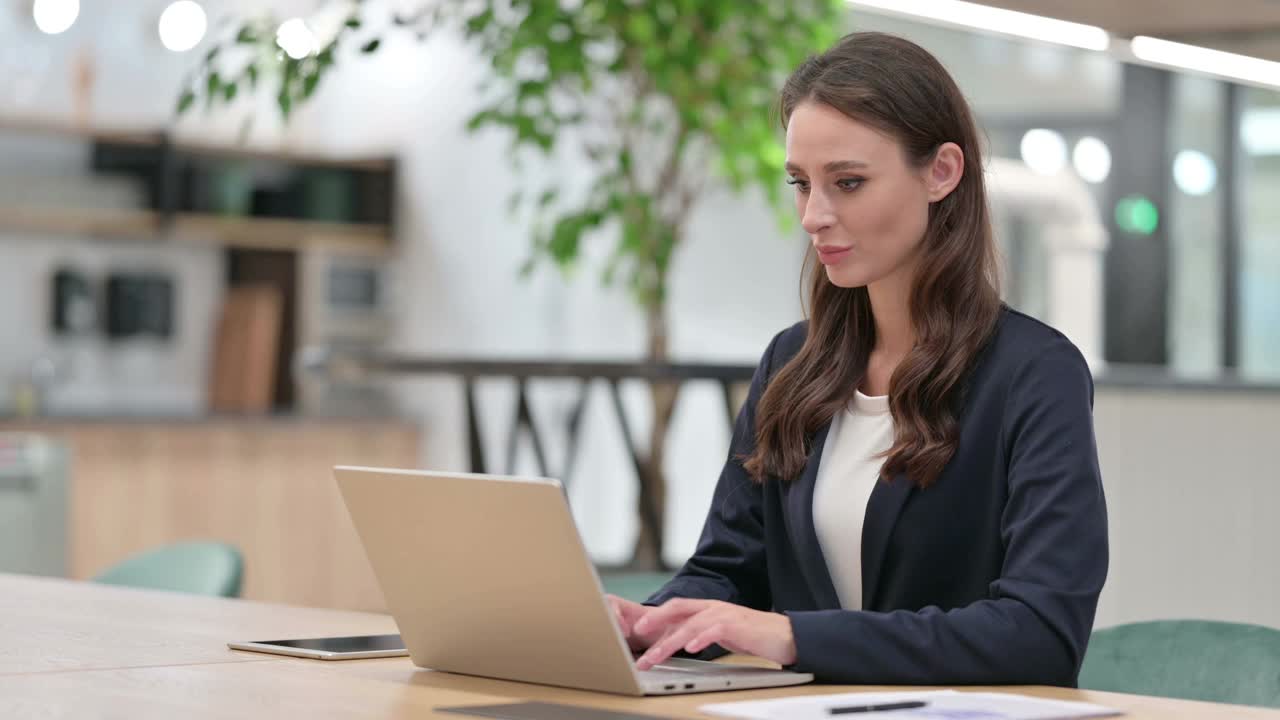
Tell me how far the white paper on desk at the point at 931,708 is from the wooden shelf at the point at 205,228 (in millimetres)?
5831

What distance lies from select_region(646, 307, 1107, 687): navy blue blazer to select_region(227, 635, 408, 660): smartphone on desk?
258mm

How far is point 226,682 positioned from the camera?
61.1 inches

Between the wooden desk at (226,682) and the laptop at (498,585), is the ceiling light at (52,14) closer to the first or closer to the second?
the wooden desk at (226,682)

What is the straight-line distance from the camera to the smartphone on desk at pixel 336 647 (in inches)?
67.7

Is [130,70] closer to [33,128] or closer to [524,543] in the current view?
[33,128]

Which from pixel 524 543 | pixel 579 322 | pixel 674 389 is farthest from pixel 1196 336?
pixel 524 543

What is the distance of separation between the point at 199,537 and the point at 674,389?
9.11ft

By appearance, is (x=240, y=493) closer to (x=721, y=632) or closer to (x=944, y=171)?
(x=944, y=171)

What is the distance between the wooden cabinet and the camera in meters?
6.19

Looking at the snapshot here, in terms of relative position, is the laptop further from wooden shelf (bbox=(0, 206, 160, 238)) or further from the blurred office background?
wooden shelf (bbox=(0, 206, 160, 238))

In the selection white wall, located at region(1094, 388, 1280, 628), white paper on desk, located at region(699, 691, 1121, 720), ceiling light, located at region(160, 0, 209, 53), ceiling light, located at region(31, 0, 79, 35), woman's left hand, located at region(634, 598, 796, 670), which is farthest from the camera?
ceiling light, located at region(160, 0, 209, 53)

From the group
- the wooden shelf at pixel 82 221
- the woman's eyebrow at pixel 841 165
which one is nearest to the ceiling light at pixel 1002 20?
the woman's eyebrow at pixel 841 165

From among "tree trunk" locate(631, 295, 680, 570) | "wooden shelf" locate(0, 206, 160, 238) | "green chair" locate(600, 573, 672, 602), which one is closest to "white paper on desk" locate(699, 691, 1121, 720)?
"green chair" locate(600, 573, 672, 602)

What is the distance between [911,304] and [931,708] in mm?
592
